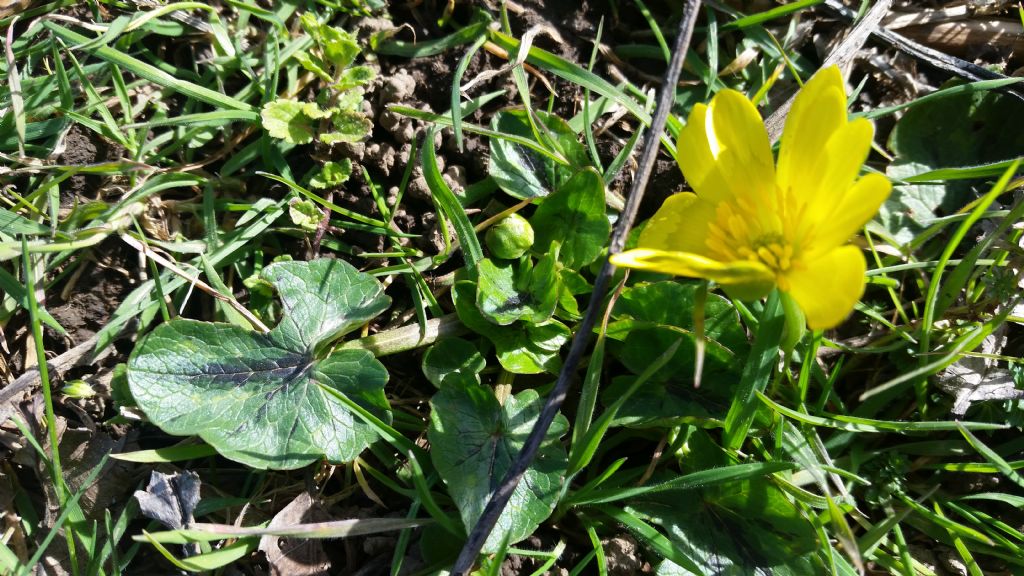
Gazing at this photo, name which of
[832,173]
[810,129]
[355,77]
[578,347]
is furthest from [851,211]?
[355,77]

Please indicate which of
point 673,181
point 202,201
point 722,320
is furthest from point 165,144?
point 722,320

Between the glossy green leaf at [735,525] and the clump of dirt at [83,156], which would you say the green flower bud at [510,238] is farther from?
the clump of dirt at [83,156]

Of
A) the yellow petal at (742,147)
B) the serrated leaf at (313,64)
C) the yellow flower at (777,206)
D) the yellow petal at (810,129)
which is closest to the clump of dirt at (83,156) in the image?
the serrated leaf at (313,64)

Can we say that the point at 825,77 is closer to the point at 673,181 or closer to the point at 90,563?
the point at 673,181

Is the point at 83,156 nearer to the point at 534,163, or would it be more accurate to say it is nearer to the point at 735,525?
the point at 534,163

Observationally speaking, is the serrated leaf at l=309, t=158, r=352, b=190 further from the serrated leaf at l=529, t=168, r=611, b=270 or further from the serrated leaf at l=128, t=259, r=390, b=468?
the serrated leaf at l=529, t=168, r=611, b=270

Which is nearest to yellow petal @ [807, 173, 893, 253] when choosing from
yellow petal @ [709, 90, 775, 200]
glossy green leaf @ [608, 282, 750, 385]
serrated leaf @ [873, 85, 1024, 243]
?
yellow petal @ [709, 90, 775, 200]
